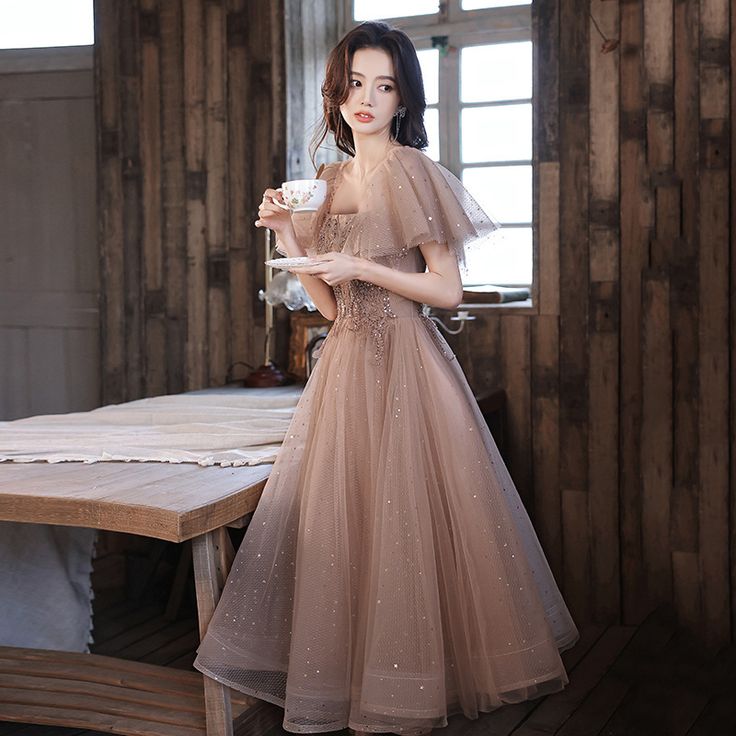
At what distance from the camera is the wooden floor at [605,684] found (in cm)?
302

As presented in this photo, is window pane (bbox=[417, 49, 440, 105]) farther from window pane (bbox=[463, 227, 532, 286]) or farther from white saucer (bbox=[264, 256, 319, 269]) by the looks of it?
white saucer (bbox=[264, 256, 319, 269])

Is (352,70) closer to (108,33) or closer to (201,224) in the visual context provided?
(201,224)

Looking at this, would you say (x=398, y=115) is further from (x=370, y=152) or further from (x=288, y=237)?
(x=288, y=237)

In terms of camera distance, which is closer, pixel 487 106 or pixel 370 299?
pixel 370 299

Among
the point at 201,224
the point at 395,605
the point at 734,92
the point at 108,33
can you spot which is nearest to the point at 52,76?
the point at 108,33

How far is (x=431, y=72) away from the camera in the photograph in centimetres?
440

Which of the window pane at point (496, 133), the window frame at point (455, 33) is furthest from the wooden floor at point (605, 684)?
the window pane at point (496, 133)

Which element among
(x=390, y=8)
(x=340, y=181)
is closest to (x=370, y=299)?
(x=340, y=181)

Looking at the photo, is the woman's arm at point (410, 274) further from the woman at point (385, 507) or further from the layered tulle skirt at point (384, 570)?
the layered tulle skirt at point (384, 570)

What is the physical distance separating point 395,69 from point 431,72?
1.79m

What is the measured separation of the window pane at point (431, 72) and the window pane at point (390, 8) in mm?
165

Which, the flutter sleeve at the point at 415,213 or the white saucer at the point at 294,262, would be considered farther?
the flutter sleeve at the point at 415,213

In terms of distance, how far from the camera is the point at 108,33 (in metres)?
4.59

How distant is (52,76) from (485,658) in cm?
351
